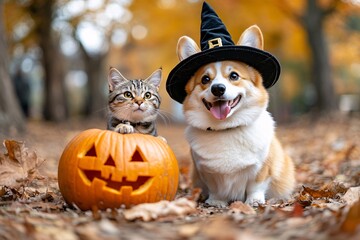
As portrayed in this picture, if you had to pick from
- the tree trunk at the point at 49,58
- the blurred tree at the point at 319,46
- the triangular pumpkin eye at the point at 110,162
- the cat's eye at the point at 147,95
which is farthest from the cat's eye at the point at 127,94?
the tree trunk at the point at 49,58

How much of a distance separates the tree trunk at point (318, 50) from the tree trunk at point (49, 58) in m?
8.51

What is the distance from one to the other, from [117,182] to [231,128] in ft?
3.37

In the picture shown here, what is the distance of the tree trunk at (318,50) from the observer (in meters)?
13.1

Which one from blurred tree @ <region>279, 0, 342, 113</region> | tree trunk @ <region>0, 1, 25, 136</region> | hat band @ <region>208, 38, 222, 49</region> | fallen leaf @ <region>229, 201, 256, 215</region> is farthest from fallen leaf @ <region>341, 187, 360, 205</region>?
blurred tree @ <region>279, 0, 342, 113</region>

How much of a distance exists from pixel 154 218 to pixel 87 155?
0.70 m

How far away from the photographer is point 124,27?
66.4 feet

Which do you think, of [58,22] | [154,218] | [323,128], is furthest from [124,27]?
[154,218]

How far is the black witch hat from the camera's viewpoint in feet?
10.9

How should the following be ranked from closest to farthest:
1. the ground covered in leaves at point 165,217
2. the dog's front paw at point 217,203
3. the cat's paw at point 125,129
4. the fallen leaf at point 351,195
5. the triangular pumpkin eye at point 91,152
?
the ground covered in leaves at point 165,217 < the triangular pumpkin eye at point 91,152 < the cat's paw at point 125,129 < the fallen leaf at point 351,195 < the dog's front paw at point 217,203

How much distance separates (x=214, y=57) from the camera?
11.0ft

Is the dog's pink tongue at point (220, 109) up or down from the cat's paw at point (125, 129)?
up

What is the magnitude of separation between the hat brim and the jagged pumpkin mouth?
0.96 metres

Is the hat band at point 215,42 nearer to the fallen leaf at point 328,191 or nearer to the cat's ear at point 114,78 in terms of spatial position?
the cat's ear at point 114,78

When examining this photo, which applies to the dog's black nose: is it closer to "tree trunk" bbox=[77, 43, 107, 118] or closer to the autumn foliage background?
the autumn foliage background
